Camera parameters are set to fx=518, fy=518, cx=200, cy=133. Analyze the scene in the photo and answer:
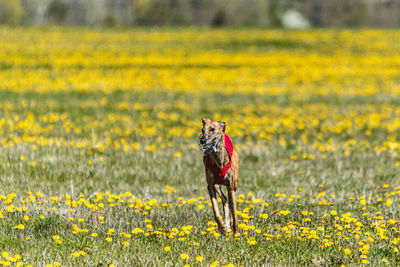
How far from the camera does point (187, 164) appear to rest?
812 centimetres

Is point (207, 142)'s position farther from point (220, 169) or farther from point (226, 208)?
point (226, 208)

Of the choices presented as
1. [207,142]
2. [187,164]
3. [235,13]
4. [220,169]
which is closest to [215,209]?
[220,169]

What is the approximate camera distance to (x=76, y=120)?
11227 mm

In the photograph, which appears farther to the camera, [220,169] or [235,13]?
[235,13]

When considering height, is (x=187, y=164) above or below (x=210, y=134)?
below

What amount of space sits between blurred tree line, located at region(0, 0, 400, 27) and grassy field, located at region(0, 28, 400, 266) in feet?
116

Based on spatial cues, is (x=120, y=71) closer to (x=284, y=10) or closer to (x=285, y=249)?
(x=285, y=249)

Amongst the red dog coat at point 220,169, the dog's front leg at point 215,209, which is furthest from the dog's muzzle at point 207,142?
the dog's front leg at point 215,209

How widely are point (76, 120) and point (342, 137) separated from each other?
5.61m

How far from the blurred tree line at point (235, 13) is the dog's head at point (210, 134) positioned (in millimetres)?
51381

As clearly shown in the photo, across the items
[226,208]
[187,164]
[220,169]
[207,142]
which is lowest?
[187,164]

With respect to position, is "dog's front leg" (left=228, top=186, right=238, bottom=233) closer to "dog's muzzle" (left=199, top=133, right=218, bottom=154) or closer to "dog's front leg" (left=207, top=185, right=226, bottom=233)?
"dog's front leg" (left=207, top=185, right=226, bottom=233)

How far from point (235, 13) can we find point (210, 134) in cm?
5537

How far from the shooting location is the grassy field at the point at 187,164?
4.43m
